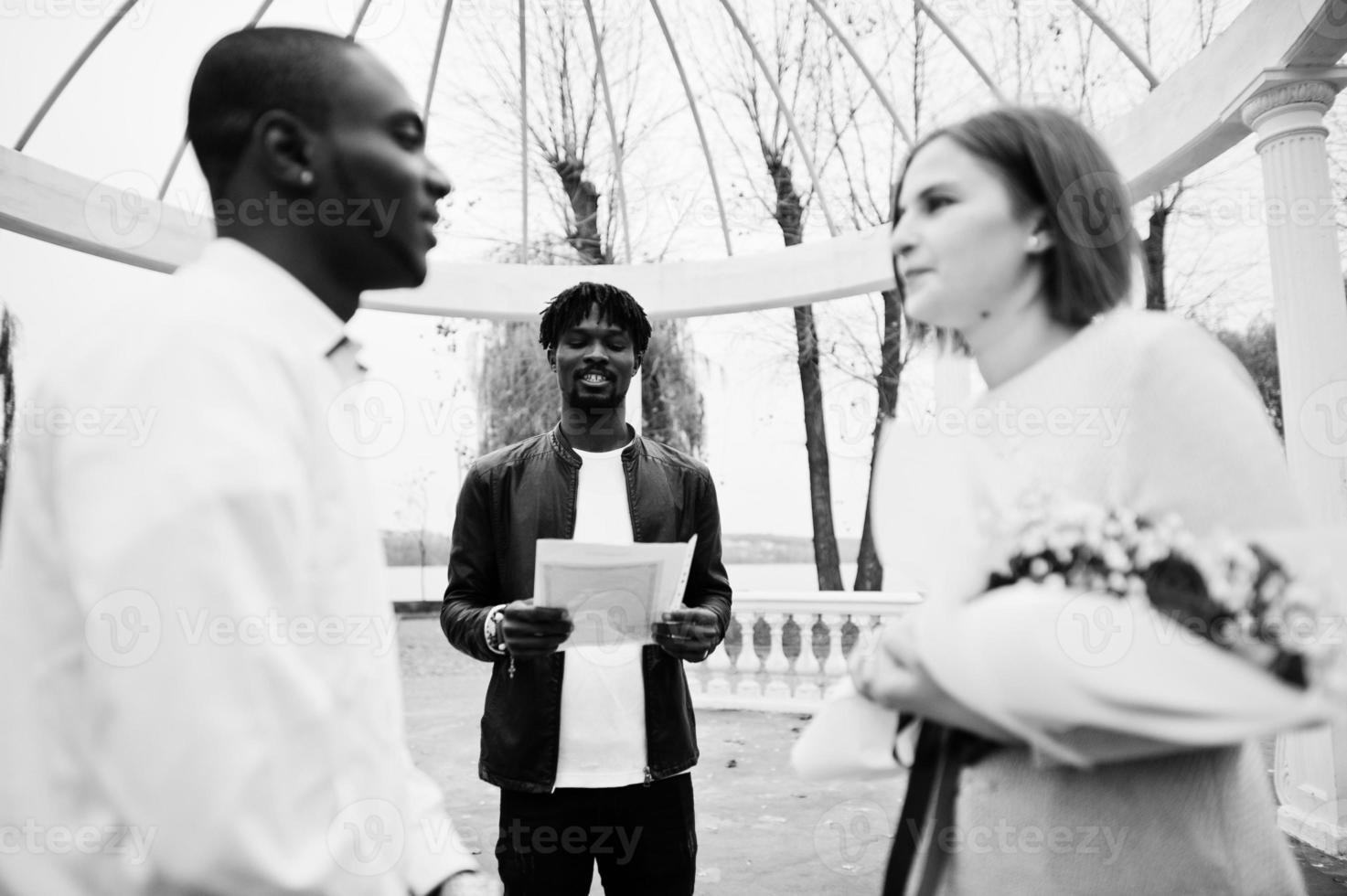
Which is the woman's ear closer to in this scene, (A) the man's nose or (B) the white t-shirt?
(A) the man's nose

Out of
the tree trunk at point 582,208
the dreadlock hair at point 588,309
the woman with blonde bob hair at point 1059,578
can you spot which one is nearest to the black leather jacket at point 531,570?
the dreadlock hair at point 588,309

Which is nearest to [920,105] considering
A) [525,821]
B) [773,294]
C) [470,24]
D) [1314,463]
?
[773,294]

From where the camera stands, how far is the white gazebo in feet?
19.0

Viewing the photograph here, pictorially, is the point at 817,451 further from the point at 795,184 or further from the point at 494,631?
the point at 494,631

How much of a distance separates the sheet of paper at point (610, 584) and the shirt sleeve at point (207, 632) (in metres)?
1.69

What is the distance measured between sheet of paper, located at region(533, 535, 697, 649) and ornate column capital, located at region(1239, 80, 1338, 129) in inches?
208

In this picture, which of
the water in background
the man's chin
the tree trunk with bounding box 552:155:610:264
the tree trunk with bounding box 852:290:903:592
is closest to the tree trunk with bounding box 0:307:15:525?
the water in background

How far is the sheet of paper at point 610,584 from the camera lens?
3008mm

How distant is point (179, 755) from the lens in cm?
108

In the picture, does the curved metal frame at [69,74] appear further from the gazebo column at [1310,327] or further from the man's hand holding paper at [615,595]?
the gazebo column at [1310,327]

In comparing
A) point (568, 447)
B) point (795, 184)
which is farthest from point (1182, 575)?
point (795, 184)

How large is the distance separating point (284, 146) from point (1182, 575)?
1784mm

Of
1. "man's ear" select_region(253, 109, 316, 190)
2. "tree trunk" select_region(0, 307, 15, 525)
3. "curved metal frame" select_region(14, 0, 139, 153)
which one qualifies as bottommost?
"man's ear" select_region(253, 109, 316, 190)

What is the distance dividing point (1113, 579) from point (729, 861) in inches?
210
